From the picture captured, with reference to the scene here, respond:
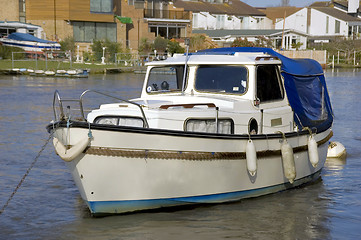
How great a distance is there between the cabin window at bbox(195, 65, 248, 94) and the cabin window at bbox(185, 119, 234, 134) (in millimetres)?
1037

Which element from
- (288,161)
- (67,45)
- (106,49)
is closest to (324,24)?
(106,49)

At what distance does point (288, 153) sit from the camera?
11.9m

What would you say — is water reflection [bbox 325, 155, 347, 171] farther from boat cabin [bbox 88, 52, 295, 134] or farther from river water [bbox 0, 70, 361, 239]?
boat cabin [bbox 88, 52, 295, 134]

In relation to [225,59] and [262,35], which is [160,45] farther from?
[225,59]

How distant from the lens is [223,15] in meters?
90.7

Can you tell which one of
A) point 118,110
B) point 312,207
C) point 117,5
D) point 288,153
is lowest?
point 312,207

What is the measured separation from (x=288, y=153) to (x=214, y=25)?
7842cm

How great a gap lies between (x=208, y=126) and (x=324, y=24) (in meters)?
85.0

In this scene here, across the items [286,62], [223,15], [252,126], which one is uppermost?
[223,15]

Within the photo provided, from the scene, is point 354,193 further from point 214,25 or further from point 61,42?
point 214,25

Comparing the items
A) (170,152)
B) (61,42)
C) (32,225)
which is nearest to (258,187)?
(170,152)

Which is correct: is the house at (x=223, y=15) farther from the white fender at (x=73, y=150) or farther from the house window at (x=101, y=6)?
the white fender at (x=73, y=150)

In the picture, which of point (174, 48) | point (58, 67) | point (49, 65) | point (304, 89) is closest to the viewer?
point (304, 89)

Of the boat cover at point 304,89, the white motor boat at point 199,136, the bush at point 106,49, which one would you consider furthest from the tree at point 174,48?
the white motor boat at point 199,136
